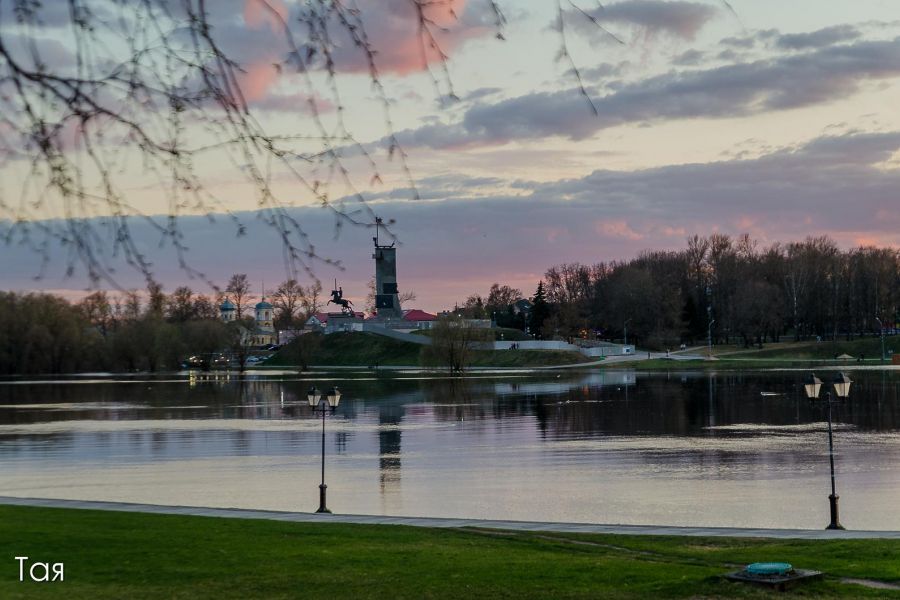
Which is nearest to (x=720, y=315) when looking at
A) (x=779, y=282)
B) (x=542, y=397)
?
(x=779, y=282)

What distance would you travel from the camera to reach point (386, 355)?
151 metres

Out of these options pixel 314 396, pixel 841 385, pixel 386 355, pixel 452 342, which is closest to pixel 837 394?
pixel 841 385

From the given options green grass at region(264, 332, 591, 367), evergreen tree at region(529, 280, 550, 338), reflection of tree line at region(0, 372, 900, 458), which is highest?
evergreen tree at region(529, 280, 550, 338)

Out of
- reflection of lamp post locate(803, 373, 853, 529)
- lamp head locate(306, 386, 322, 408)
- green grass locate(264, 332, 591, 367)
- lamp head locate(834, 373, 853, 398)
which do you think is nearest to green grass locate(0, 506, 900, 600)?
reflection of lamp post locate(803, 373, 853, 529)

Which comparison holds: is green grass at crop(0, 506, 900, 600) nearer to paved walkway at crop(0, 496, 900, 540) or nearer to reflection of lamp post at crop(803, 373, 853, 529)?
paved walkway at crop(0, 496, 900, 540)

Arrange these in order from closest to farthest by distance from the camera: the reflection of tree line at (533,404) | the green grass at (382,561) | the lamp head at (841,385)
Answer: the green grass at (382,561), the lamp head at (841,385), the reflection of tree line at (533,404)

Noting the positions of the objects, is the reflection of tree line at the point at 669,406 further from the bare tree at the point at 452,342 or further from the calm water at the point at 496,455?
the bare tree at the point at 452,342

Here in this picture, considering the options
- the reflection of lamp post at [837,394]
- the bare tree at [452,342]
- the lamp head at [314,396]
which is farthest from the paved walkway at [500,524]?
the bare tree at [452,342]

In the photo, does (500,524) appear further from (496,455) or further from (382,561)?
(496,455)

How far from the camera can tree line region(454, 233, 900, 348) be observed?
15588 cm

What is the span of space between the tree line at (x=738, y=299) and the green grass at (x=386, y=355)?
12.0 m

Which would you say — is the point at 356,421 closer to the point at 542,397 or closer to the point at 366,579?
the point at 542,397

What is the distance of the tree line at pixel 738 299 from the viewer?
156 meters

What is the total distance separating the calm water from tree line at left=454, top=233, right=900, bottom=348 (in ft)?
273
